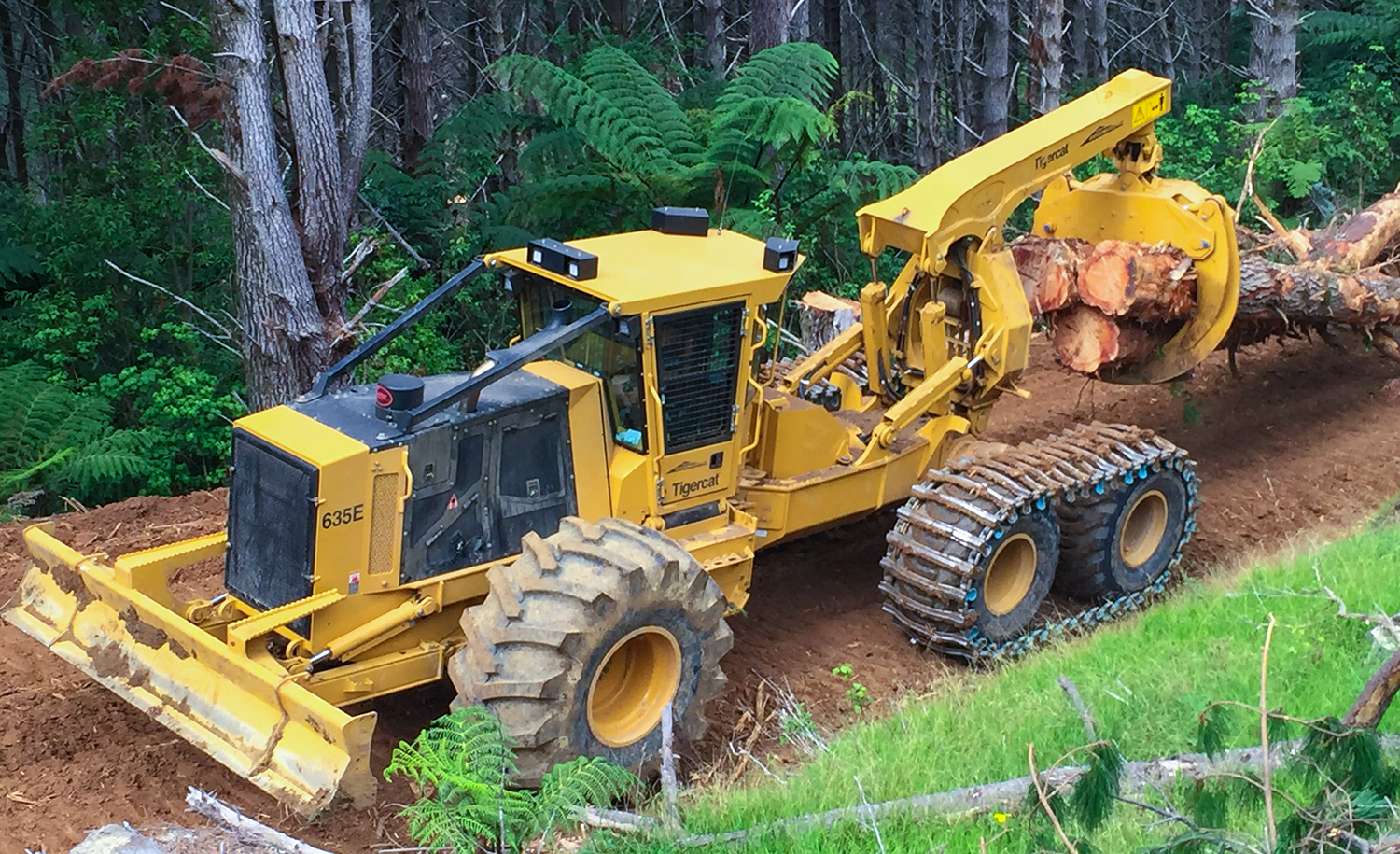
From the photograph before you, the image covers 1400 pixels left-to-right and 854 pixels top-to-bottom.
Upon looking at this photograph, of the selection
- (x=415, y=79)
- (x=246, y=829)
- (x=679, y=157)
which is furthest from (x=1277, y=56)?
(x=246, y=829)

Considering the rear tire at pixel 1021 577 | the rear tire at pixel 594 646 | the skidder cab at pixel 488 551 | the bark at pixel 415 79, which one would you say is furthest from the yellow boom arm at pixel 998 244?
the bark at pixel 415 79

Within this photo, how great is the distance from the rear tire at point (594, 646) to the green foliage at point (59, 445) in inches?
193

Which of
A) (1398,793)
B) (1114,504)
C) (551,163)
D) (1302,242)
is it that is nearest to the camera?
(1398,793)

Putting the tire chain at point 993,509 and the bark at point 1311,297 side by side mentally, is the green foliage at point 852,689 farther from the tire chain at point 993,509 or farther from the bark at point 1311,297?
the bark at point 1311,297

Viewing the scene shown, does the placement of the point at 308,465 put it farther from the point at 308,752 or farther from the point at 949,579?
the point at 949,579

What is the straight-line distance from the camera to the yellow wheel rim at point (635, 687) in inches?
261

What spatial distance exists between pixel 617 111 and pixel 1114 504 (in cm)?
631

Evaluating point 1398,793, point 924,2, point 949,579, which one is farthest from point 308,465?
point 924,2

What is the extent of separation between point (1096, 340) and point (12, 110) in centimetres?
1529

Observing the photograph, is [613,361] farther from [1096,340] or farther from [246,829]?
[1096,340]

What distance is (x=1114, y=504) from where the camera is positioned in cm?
832

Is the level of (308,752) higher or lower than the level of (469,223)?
lower

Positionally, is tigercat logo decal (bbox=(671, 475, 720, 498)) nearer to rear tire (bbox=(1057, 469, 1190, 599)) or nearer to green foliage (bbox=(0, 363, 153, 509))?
rear tire (bbox=(1057, 469, 1190, 599))

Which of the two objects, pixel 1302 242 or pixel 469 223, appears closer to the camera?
pixel 1302 242
